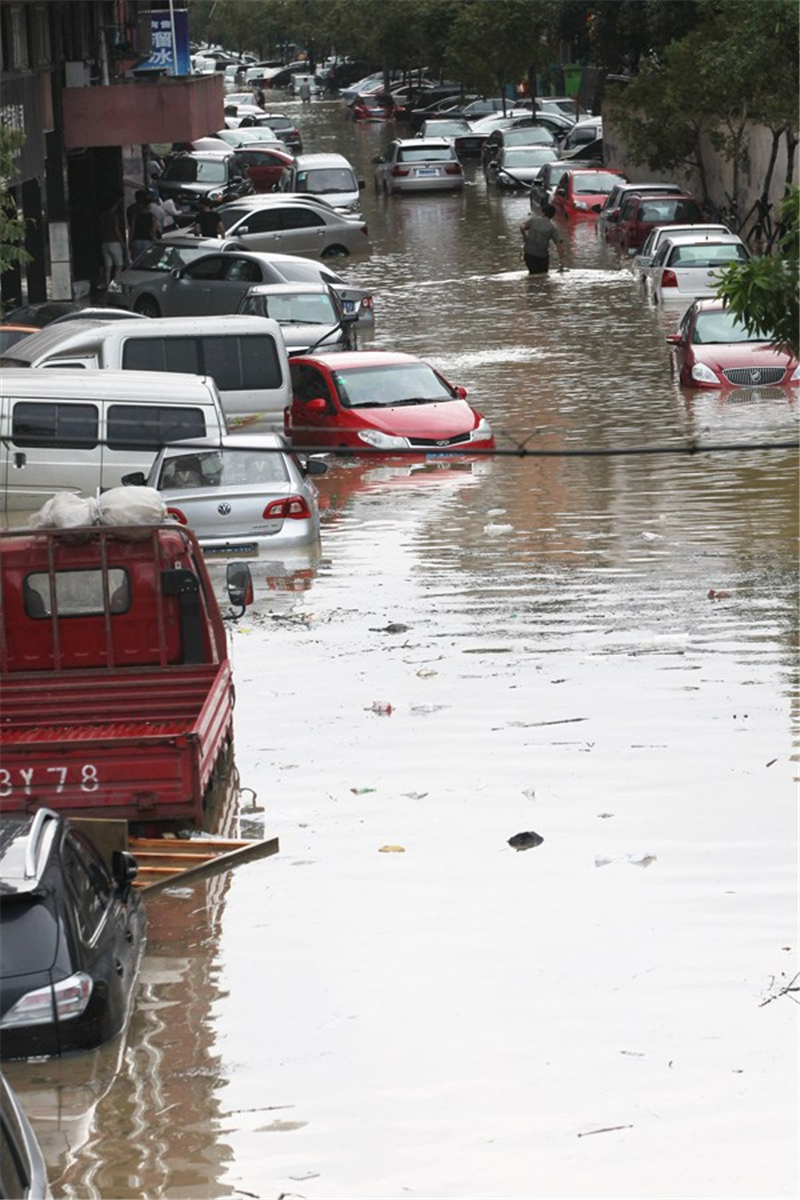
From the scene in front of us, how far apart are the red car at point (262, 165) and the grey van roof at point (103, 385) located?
128ft

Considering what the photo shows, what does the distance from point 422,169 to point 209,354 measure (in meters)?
38.7

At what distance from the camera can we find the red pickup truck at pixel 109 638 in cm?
1407

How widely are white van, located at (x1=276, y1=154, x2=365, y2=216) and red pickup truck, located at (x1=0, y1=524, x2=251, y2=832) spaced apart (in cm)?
4060

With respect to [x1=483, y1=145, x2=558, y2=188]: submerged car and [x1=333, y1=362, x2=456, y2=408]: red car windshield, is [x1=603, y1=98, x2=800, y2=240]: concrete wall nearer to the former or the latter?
[x1=483, y1=145, x2=558, y2=188]: submerged car

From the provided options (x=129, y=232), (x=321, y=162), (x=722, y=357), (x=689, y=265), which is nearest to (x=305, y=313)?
(x=722, y=357)

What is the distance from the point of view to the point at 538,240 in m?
44.1

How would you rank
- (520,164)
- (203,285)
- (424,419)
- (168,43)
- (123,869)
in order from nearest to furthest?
(123,869)
(424,419)
(203,285)
(168,43)
(520,164)

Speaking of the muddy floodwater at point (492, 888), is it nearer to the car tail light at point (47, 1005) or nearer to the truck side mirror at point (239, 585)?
the car tail light at point (47, 1005)

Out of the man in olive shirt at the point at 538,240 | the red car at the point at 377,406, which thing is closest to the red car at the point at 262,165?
the man in olive shirt at the point at 538,240

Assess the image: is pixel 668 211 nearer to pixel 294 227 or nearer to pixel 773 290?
pixel 294 227

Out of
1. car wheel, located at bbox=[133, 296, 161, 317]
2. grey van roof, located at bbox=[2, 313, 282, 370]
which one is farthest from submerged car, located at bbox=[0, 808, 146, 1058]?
car wheel, located at bbox=[133, 296, 161, 317]

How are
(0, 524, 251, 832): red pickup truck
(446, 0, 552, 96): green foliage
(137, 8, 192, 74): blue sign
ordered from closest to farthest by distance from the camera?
(0, 524, 251, 832): red pickup truck, (137, 8, 192, 74): blue sign, (446, 0, 552, 96): green foliage

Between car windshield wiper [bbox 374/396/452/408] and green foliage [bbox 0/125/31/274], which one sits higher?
green foliage [bbox 0/125/31/274]

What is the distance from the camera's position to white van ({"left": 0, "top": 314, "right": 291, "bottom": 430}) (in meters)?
25.7
